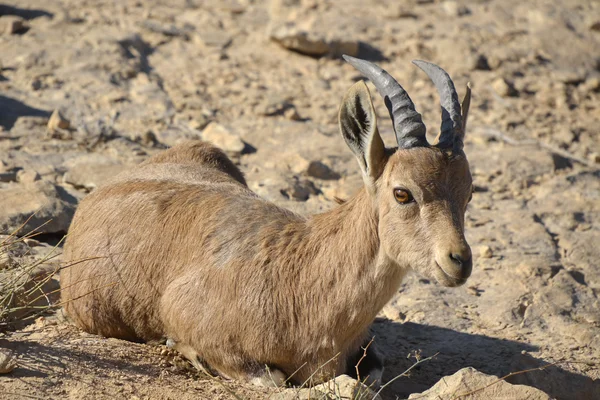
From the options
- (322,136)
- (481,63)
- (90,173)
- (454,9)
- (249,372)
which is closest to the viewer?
(249,372)

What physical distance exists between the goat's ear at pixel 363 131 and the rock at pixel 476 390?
4.74 ft

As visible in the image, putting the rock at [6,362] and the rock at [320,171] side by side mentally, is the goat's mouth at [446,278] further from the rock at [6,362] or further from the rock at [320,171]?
the rock at [320,171]

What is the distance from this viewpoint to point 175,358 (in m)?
5.94

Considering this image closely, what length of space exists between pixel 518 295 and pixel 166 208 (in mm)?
3428

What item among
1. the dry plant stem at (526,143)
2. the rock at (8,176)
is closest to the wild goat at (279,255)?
the rock at (8,176)

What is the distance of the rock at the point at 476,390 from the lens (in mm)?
5379

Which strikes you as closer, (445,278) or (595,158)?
(445,278)

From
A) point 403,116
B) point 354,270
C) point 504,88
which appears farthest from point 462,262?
point 504,88

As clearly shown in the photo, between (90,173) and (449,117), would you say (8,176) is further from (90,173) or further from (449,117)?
(449,117)

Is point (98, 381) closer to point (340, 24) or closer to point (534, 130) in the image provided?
point (534, 130)

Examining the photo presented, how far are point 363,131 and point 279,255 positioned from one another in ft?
3.53

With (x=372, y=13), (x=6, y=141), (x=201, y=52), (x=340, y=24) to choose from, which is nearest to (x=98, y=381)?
(x=6, y=141)

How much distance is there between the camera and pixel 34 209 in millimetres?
A: 7191

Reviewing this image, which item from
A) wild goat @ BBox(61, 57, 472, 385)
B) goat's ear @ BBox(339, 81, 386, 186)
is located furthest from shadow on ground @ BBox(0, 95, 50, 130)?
goat's ear @ BBox(339, 81, 386, 186)
